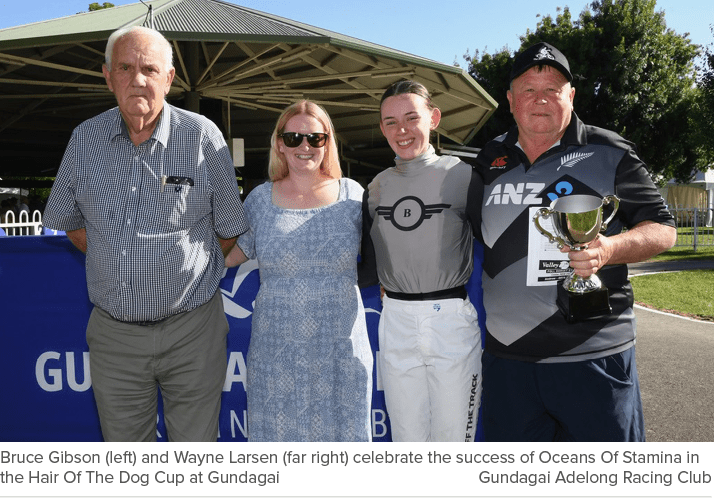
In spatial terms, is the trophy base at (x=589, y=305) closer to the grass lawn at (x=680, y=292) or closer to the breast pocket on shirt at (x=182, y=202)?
the breast pocket on shirt at (x=182, y=202)

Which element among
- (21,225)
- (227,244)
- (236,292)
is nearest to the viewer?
(227,244)

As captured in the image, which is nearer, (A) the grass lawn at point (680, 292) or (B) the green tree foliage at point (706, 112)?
(A) the grass lawn at point (680, 292)

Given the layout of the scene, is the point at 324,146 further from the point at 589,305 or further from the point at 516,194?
the point at 589,305

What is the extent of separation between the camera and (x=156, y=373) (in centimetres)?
248

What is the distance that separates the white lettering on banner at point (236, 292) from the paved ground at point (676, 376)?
3.04 metres

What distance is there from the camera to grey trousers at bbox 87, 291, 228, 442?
2443 mm

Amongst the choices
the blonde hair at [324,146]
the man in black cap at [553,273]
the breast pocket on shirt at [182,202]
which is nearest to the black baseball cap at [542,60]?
the man in black cap at [553,273]

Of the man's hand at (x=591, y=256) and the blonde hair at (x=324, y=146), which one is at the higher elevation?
the blonde hair at (x=324, y=146)

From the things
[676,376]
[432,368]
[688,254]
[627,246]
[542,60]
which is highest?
[542,60]

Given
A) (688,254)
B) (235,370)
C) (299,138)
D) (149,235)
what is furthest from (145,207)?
(688,254)

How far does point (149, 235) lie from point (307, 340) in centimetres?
80

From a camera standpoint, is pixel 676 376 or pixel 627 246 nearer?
pixel 627 246

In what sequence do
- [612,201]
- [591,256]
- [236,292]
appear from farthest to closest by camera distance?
1. [236,292]
2. [612,201]
3. [591,256]

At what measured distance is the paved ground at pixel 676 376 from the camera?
425cm
